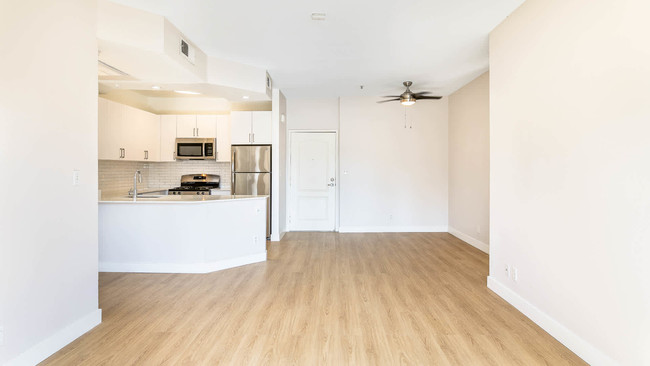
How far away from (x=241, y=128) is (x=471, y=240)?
4544 millimetres

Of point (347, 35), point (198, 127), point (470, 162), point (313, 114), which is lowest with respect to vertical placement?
point (470, 162)

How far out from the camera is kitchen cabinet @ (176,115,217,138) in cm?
601

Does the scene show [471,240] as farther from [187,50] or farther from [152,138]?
[152,138]

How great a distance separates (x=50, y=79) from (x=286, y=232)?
4.75 meters

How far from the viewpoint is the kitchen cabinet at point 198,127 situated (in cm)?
601

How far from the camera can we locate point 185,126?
6.02 m

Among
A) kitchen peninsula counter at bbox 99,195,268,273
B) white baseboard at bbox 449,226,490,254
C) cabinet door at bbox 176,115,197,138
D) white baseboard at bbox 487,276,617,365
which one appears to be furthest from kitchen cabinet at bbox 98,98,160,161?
white baseboard at bbox 449,226,490,254

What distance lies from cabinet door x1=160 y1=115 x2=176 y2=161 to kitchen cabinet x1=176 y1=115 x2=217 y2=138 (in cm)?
10

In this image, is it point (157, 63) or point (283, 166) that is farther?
point (283, 166)

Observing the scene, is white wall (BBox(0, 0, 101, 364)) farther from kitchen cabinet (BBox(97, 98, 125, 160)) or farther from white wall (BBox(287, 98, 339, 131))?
white wall (BBox(287, 98, 339, 131))

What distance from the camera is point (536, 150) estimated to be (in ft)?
8.59

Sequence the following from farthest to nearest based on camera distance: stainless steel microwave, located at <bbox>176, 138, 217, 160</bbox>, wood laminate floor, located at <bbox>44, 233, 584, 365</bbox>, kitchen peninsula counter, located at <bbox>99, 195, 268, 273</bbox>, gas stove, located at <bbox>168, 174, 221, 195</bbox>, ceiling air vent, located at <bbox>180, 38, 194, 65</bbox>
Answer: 1. gas stove, located at <bbox>168, 174, 221, 195</bbox>
2. stainless steel microwave, located at <bbox>176, 138, 217, 160</bbox>
3. kitchen peninsula counter, located at <bbox>99, 195, 268, 273</bbox>
4. ceiling air vent, located at <bbox>180, 38, 194, 65</bbox>
5. wood laminate floor, located at <bbox>44, 233, 584, 365</bbox>

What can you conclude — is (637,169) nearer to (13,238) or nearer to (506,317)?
(506,317)

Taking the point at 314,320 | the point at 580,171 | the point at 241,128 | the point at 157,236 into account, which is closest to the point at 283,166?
the point at 241,128
